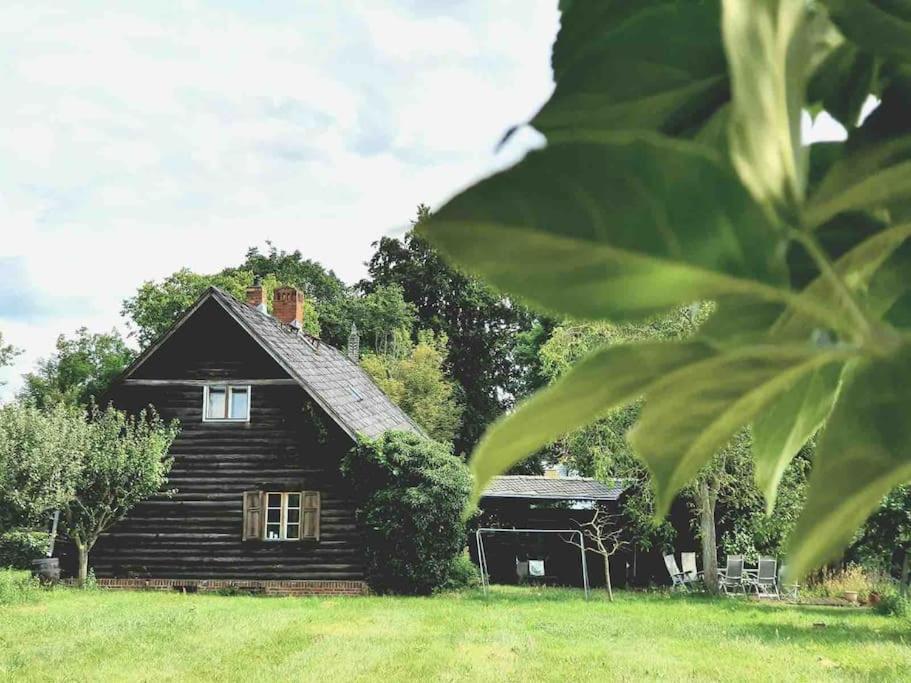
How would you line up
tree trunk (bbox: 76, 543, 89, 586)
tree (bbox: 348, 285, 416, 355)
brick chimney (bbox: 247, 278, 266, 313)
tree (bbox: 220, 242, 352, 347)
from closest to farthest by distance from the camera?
tree trunk (bbox: 76, 543, 89, 586)
brick chimney (bbox: 247, 278, 266, 313)
tree (bbox: 348, 285, 416, 355)
tree (bbox: 220, 242, 352, 347)

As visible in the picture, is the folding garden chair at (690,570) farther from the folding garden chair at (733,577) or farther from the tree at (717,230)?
the tree at (717,230)

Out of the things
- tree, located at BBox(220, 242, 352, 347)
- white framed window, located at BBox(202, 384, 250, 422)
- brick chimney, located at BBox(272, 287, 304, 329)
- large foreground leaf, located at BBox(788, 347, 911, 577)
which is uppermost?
tree, located at BBox(220, 242, 352, 347)

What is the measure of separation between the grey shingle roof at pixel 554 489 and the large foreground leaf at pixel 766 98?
15915 millimetres

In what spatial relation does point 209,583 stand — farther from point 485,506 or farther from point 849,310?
point 849,310

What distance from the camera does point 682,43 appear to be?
239 mm

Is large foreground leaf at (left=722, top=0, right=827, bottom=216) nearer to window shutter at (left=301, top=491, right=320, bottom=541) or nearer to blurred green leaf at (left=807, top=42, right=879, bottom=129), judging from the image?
blurred green leaf at (left=807, top=42, right=879, bottom=129)

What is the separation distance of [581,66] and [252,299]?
54.9 ft

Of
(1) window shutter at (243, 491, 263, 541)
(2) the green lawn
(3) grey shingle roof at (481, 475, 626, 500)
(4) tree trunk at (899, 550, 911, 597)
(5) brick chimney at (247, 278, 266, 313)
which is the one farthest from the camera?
(3) grey shingle roof at (481, 475, 626, 500)

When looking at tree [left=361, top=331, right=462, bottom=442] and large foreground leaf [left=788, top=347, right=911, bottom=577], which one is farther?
tree [left=361, top=331, right=462, bottom=442]

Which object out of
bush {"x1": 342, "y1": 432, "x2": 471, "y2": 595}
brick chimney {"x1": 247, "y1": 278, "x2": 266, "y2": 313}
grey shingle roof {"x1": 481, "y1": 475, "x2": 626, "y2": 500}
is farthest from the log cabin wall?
grey shingle roof {"x1": 481, "y1": 475, "x2": 626, "y2": 500}

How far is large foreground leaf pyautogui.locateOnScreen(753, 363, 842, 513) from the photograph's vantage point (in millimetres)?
286

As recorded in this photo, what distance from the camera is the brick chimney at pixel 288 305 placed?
16859 millimetres

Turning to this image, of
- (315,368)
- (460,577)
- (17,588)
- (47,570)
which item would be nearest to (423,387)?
(315,368)

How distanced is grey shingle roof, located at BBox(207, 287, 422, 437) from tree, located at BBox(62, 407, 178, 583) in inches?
85.9
